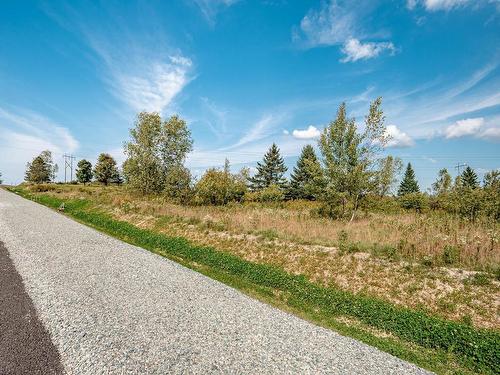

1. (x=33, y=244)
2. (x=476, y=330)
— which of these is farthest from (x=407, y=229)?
(x=33, y=244)

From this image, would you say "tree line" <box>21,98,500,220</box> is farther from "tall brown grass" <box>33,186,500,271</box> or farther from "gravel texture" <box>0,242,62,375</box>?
"gravel texture" <box>0,242,62,375</box>

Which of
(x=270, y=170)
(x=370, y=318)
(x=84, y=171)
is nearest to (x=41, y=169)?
(x=84, y=171)

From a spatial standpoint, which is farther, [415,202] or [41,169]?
[41,169]

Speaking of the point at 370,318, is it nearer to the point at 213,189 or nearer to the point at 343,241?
the point at 343,241

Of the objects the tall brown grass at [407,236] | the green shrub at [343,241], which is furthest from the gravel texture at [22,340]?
the tall brown grass at [407,236]

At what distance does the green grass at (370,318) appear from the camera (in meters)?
6.78

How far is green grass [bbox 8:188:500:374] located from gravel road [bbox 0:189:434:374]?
0.64 m

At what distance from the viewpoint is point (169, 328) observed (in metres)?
7.43

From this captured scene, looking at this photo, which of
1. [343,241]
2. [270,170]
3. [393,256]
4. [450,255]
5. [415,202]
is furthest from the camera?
[270,170]

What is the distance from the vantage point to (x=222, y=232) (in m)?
17.2

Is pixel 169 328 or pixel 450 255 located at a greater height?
pixel 450 255

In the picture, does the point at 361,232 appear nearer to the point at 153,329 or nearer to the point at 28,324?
the point at 153,329

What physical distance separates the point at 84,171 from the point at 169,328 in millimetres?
103869

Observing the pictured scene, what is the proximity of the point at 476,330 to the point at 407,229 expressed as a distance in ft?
23.3
